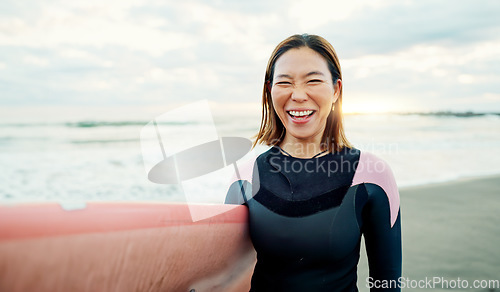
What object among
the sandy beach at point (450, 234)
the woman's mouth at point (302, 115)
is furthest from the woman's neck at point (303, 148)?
the sandy beach at point (450, 234)

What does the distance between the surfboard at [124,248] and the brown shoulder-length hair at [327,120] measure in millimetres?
442

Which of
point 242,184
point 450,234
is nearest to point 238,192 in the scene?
point 242,184

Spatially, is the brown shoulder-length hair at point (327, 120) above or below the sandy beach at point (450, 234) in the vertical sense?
above

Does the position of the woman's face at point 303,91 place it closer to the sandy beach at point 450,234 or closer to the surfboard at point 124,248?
the surfboard at point 124,248

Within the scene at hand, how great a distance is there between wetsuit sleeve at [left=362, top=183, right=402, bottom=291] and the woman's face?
14.3 inches

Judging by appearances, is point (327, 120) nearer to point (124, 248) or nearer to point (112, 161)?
point (124, 248)

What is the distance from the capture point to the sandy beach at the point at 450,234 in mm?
2969

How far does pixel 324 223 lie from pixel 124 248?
75cm

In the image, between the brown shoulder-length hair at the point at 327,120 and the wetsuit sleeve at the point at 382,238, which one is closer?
the wetsuit sleeve at the point at 382,238

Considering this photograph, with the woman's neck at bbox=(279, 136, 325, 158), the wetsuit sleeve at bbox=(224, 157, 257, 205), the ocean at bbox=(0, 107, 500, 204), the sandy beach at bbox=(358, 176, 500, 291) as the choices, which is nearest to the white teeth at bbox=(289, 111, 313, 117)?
the woman's neck at bbox=(279, 136, 325, 158)

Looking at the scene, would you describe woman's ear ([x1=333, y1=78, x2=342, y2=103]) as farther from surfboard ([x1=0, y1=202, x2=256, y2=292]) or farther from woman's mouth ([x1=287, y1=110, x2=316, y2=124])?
surfboard ([x1=0, y1=202, x2=256, y2=292])

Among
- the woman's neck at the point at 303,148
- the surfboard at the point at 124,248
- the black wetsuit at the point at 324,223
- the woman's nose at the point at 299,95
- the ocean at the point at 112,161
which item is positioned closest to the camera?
the surfboard at the point at 124,248

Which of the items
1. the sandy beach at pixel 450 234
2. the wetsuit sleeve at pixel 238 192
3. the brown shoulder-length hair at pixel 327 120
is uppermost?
the brown shoulder-length hair at pixel 327 120

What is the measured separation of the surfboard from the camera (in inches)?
39.0
